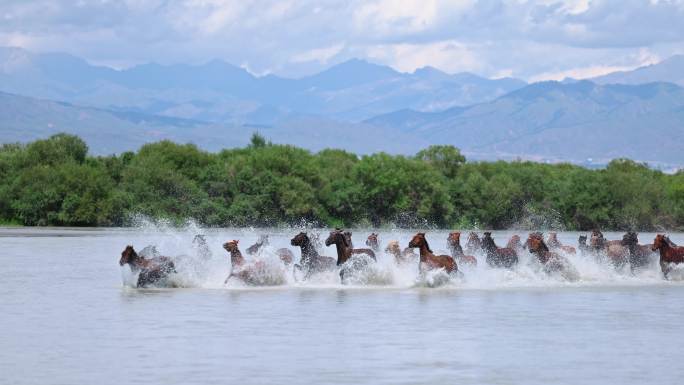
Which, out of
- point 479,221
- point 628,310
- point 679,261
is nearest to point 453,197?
point 479,221

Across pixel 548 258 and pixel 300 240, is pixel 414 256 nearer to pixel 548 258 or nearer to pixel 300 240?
pixel 548 258

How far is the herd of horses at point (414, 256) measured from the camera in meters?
31.7

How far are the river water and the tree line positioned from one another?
151 feet

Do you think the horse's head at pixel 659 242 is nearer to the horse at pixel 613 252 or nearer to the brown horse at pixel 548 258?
the brown horse at pixel 548 258

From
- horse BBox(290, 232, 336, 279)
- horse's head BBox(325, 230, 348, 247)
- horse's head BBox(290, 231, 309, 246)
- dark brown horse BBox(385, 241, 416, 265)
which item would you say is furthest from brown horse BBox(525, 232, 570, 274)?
horse's head BBox(290, 231, 309, 246)

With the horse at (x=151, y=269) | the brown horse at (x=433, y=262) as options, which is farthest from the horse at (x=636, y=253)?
the horse at (x=151, y=269)

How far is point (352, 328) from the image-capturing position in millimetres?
24031

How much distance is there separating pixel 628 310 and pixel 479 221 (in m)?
67.8

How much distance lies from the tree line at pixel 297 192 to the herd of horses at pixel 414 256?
48.2 meters

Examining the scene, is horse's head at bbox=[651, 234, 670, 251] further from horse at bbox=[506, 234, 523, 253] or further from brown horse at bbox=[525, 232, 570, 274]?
horse at bbox=[506, 234, 523, 253]

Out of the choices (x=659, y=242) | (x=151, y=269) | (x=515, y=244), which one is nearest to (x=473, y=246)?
(x=515, y=244)

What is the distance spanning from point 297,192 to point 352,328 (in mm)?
65645

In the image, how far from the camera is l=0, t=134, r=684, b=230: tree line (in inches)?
3273

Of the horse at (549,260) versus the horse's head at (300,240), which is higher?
the horse's head at (300,240)
